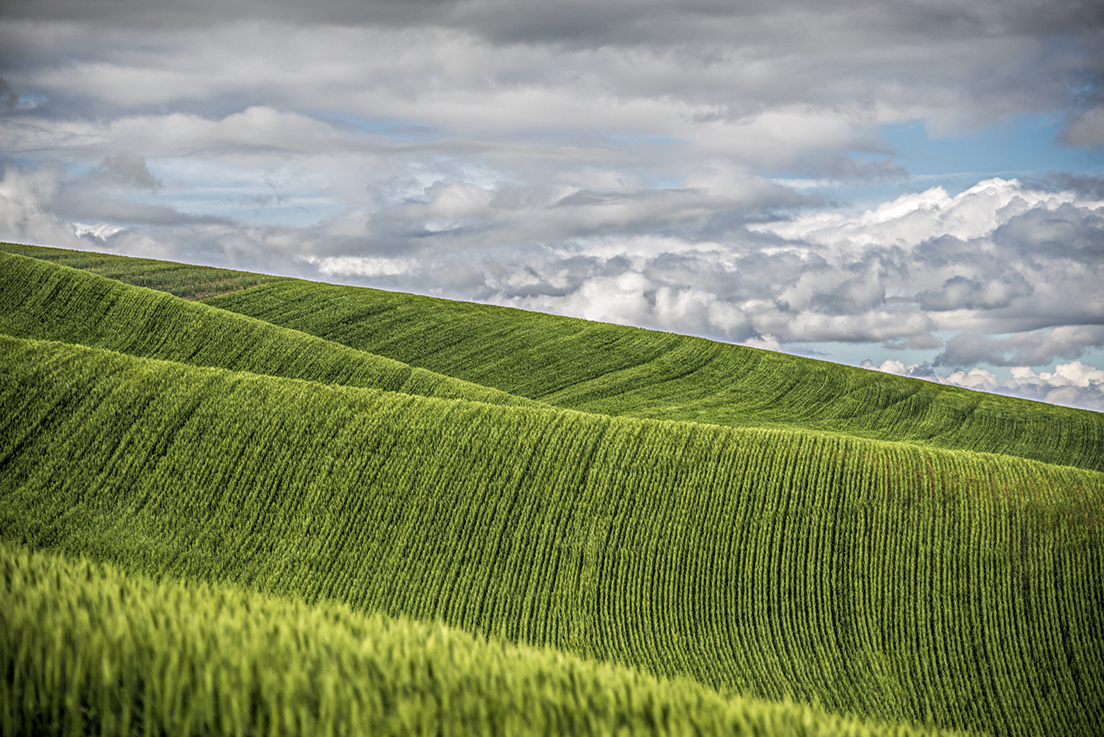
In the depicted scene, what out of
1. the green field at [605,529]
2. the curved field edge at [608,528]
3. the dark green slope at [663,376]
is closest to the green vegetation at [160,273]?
the dark green slope at [663,376]

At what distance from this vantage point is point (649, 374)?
146 ft

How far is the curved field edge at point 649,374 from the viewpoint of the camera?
38750mm

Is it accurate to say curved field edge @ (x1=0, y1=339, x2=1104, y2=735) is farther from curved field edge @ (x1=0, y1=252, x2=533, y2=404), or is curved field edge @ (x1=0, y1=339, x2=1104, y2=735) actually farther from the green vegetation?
the green vegetation

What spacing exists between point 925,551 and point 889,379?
3174 centimetres

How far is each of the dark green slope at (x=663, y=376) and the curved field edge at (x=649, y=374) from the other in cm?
9

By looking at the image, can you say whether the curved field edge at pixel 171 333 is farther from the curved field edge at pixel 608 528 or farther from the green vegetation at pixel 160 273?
the green vegetation at pixel 160 273

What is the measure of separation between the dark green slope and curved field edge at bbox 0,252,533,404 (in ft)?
27.9

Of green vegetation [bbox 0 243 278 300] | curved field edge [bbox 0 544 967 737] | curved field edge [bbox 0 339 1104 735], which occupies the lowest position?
green vegetation [bbox 0 243 278 300]

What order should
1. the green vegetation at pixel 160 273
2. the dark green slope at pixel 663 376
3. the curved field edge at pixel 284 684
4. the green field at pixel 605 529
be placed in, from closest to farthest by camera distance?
the curved field edge at pixel 284 684 → the green field at pixel 605 529 → the dark green slope at pixel 663 376 → the green vegetation at pixel 160 273

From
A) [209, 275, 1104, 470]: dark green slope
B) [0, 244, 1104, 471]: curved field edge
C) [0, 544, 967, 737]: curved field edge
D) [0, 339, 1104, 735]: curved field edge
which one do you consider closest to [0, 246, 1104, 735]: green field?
[0, 339, 1104, 735]: curved field edge

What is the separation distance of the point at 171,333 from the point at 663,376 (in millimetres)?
26319

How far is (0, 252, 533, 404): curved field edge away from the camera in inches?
1319

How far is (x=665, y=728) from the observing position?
452 centimetres

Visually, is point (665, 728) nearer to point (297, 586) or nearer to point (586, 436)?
point (297, 586)
